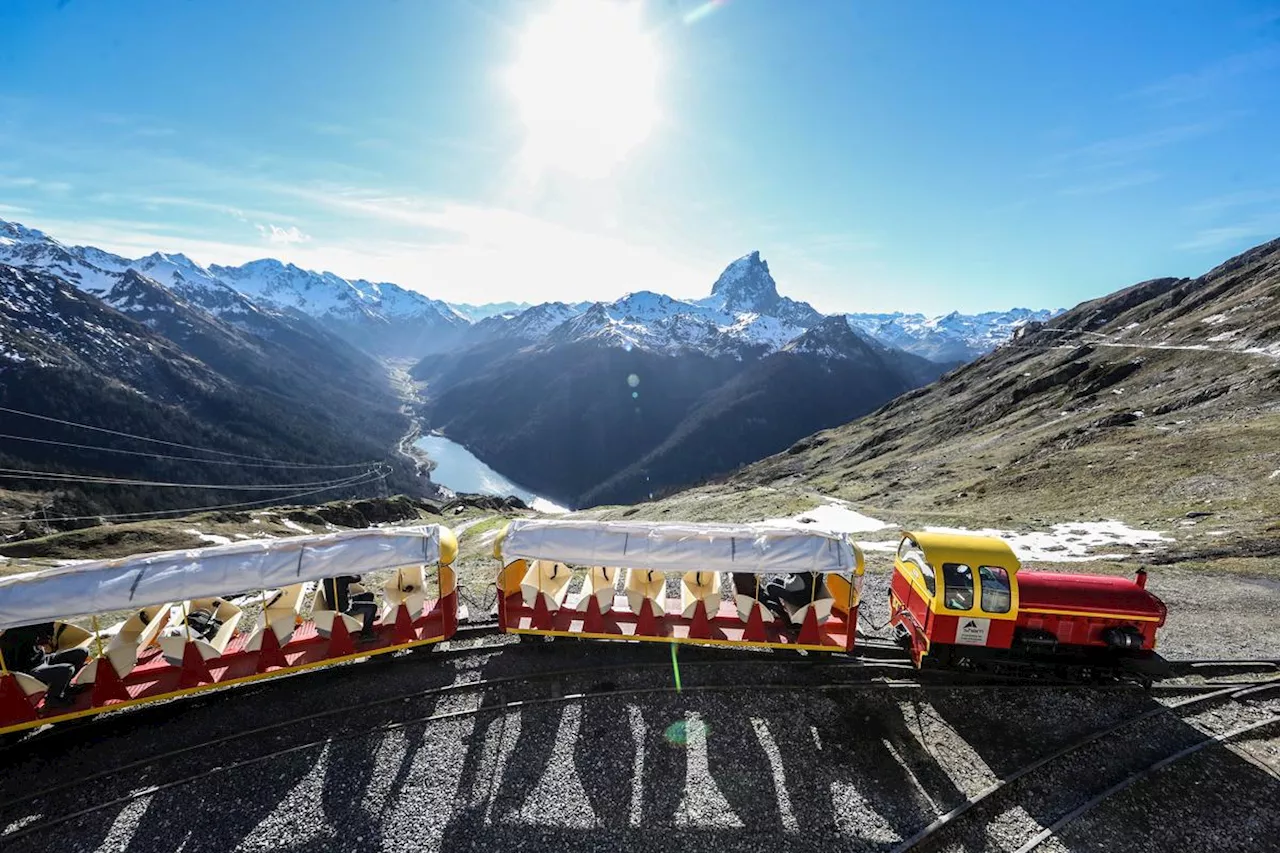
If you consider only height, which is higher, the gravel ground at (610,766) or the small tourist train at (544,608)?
the small tourist train at (544,608)

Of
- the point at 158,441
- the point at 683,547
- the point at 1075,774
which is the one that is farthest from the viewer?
the point at 158,441

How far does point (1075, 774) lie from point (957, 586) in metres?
4.34

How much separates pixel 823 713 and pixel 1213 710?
9.83 meters

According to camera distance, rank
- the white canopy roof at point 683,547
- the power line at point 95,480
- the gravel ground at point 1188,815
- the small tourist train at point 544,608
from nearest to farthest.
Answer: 1. the gravel ground at point 1188,815
2. the small tourist train at point 544,608
3. the white canopy roof at point 683,547
4. the power line at point 95,480

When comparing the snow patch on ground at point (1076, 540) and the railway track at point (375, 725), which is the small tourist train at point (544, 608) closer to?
the railway track at point (375, 725)

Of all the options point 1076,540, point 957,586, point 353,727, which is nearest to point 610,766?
point 353,727

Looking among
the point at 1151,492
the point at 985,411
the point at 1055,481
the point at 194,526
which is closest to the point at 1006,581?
the point at 1151,492

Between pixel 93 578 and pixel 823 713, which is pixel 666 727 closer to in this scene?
pixel 823 713

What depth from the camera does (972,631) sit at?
14.3m

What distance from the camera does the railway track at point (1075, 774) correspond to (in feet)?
34.5

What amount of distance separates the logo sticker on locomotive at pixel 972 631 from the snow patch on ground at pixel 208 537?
64453 millimetres

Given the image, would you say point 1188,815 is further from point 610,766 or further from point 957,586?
point 610,766

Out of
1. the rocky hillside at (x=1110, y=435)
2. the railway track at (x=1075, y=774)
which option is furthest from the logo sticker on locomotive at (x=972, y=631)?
the rocky hillside at (x=1110, y=435)

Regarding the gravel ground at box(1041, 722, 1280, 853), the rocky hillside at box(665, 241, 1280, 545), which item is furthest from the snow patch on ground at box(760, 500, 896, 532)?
the gravel ground at box(1041, 722, 1280, 853)
